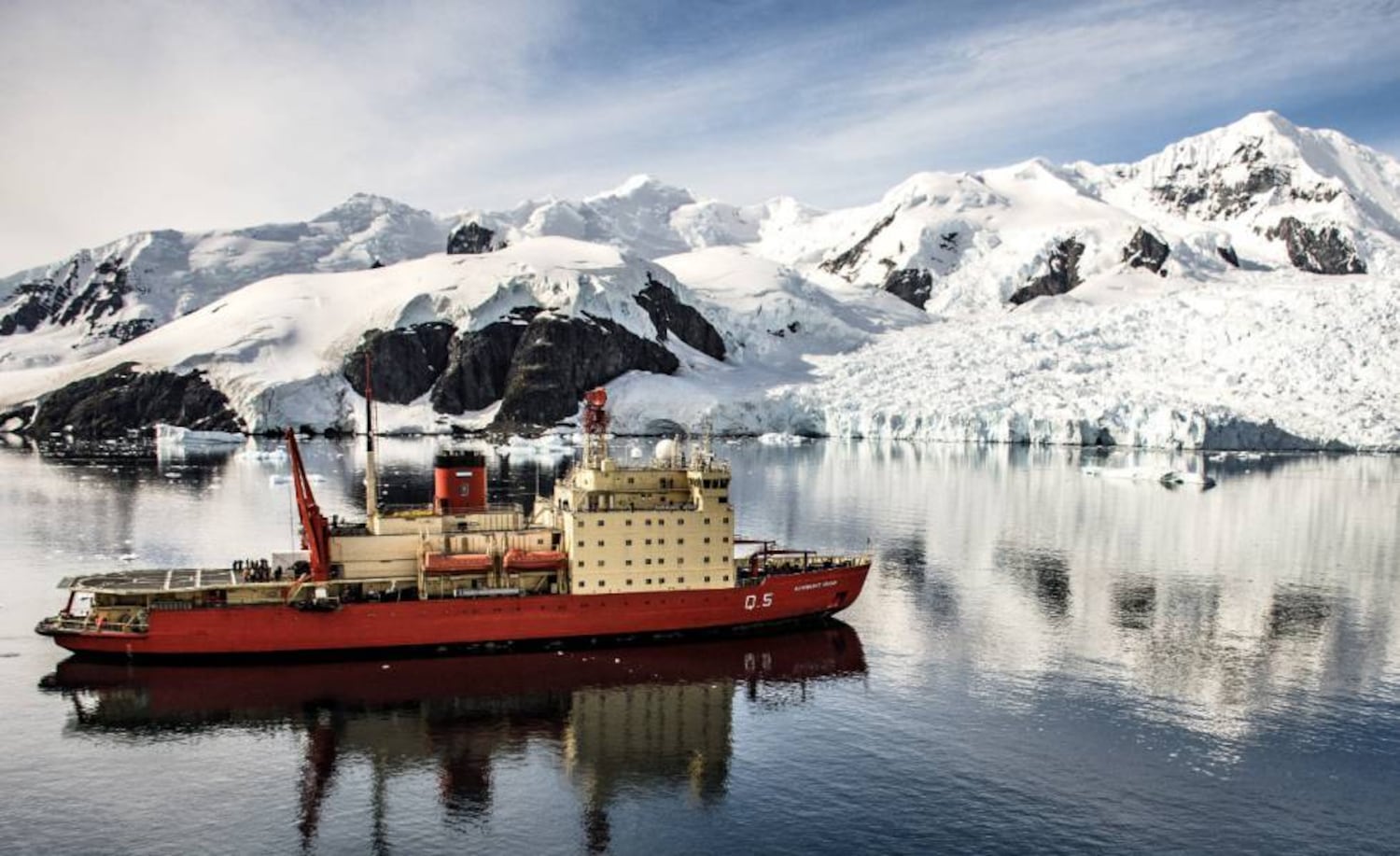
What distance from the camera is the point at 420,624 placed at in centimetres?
2797

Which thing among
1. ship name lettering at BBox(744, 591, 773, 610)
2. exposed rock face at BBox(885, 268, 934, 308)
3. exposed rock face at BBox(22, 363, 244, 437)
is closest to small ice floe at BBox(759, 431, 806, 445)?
exposed rock face at BBox(22, 363, 244, 437)

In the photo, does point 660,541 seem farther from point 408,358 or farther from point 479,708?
point 408,358

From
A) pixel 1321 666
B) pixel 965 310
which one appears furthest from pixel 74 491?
pixel 965 310

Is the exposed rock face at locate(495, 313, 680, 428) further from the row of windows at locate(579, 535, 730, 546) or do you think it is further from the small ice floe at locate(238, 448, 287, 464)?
the row of windows at locate(579, 535, 730, 546)

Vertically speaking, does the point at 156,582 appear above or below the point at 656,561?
below

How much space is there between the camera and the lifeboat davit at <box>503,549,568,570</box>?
28516 mm

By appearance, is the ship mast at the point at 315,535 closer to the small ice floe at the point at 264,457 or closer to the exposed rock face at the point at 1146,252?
the small ice floe at the point at 264,457

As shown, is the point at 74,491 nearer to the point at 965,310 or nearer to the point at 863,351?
the point at 863,351

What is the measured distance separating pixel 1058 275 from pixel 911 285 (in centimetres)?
2728

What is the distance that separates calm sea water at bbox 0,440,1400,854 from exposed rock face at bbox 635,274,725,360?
371ft

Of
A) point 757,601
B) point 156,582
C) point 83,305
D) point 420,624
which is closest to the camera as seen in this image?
point 420,624

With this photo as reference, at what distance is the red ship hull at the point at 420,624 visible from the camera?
2716cm

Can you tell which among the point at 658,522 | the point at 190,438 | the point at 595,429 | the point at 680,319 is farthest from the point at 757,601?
the point at 680,319

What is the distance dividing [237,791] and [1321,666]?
29768 millimetres
